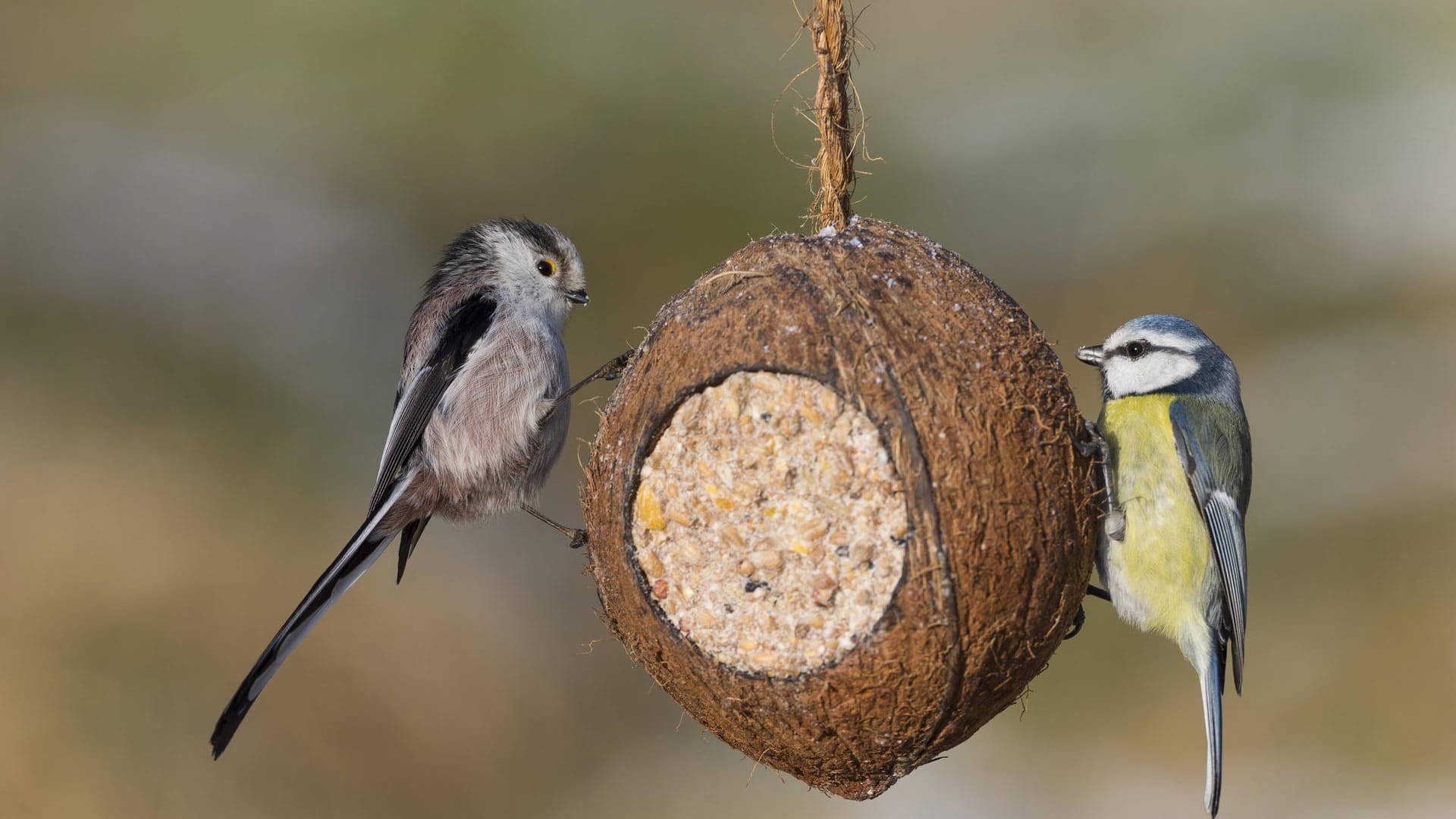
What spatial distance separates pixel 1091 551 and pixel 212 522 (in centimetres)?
703

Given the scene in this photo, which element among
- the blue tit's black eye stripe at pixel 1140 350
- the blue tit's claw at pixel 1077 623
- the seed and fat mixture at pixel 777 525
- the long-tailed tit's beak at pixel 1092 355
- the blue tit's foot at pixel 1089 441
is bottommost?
the blue tit's claw at pixel 1077 623

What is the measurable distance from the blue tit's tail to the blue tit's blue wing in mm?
A: 86

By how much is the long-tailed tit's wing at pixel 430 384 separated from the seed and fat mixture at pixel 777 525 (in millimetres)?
1754

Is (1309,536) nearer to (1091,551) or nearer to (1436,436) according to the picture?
(1436,436)

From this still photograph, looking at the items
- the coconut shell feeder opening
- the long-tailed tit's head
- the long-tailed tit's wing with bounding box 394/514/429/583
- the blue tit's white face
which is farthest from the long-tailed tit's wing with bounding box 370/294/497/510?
the blue tit's white face

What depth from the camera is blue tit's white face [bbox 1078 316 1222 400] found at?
408 cm

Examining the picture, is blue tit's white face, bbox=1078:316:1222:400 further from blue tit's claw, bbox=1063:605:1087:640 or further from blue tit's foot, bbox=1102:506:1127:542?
blue tit's claw, bbox=1063:605:1087:640

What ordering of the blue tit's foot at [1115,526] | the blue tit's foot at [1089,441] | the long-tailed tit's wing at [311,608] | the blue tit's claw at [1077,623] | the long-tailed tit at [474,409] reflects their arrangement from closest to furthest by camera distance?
the blue tit's foot at [1089,441] < the blue tit's claw at [1077,623] < the blue tit's foot at [1115,526] < the long-tailed tit's wing at [311,608] < the long-tailed tit at [474,409]

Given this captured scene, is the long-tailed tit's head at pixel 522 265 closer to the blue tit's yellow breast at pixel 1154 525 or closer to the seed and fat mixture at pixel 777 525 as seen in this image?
the seed and fat mixture at pixel 777 525

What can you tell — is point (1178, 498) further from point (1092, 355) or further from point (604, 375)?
point (604, 375)

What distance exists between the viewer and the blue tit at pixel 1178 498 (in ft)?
12.8

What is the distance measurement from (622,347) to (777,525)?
6.48 metres

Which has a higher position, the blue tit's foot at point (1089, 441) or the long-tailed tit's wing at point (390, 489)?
the blue tit's foot at point (1089, 441)

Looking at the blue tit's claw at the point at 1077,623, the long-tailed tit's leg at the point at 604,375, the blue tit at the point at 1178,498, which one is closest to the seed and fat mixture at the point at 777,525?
the long-tailed tit's leg at the point at 604,375
